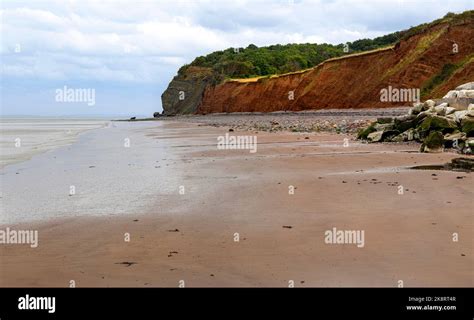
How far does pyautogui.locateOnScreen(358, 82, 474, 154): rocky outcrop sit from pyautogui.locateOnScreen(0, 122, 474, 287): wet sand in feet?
12.0

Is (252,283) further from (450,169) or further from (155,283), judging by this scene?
(450,169)

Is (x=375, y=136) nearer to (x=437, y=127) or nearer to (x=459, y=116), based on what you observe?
(x=437, y=127)

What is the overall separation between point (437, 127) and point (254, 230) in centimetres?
1207

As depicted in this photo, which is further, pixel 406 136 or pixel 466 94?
pixel 466 94

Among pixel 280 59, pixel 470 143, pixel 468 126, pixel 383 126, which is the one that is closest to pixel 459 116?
pixel 468 126

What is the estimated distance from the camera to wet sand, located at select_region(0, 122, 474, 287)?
16.4 feet

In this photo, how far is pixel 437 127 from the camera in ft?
55.6

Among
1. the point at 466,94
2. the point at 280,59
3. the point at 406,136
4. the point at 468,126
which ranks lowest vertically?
the point at 406,136

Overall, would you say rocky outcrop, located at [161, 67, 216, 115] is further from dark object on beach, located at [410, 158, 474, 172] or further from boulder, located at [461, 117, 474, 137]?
dark object on beach, located at [410, 158, 474, 172]

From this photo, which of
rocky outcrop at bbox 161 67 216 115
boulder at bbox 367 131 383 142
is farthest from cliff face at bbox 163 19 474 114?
boulder at bbox 367 131 383 142

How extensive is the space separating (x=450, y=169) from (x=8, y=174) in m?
10.3

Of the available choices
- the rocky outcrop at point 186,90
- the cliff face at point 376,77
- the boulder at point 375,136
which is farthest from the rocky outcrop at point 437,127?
the rocky outcrop at point 186,90

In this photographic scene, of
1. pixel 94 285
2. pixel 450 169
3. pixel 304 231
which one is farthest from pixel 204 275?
pixel 450 169

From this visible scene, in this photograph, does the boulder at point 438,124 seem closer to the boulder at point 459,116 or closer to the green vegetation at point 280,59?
the boulder at point 459,116
